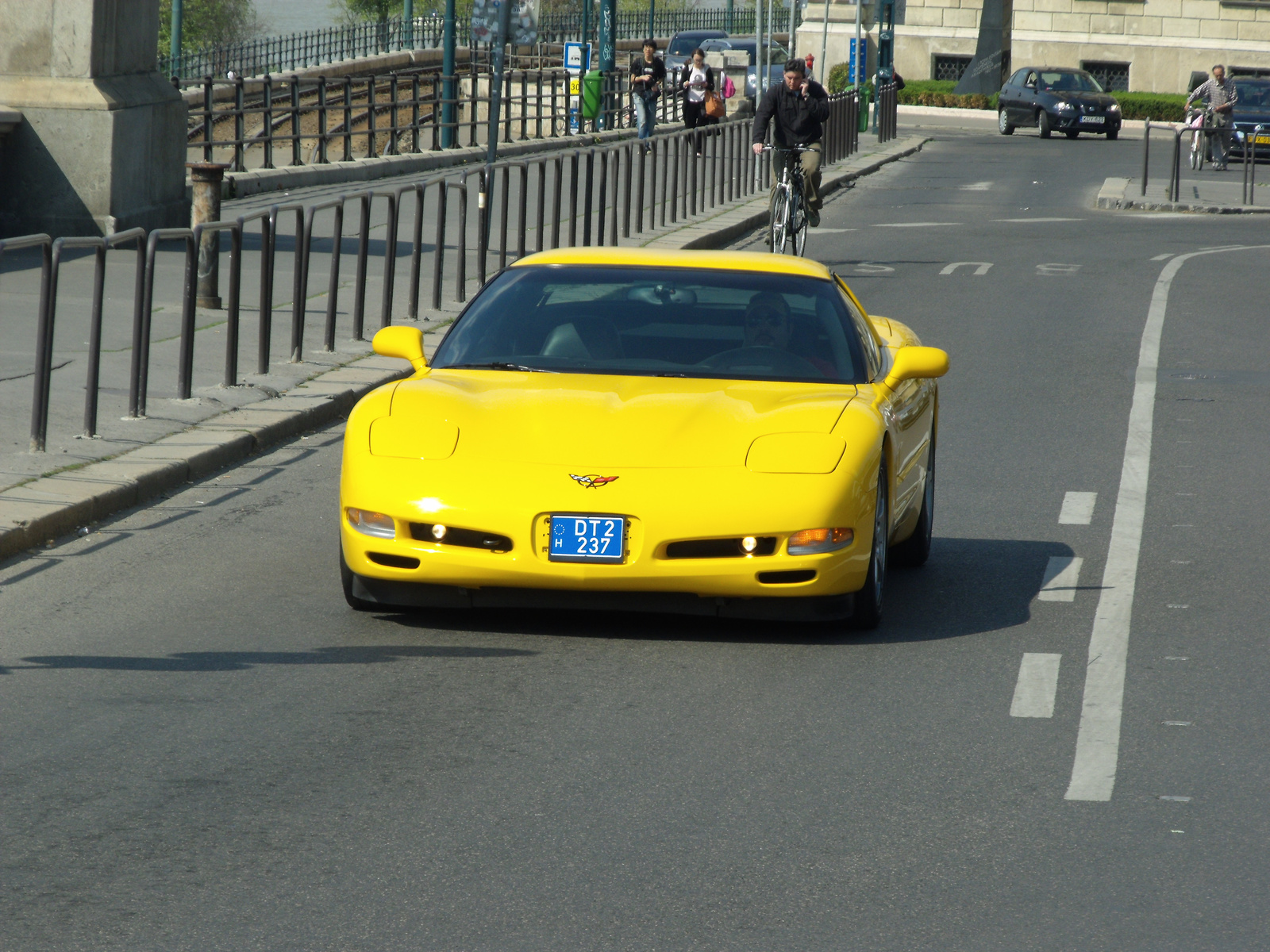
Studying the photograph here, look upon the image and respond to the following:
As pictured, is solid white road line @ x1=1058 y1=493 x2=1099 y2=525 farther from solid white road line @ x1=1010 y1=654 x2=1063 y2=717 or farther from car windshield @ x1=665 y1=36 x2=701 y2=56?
car windshield @ x1=665 y1=36 x2=701 y2=56

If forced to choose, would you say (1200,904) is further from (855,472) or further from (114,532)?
(114,532)

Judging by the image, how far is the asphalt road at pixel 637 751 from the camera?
14.2ft

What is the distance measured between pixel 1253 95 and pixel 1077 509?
1509 inches

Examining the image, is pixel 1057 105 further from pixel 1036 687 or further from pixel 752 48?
pixel 1036 687

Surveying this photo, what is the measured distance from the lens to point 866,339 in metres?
8.01

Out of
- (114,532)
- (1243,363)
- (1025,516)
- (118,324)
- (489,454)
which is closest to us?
(489,454)

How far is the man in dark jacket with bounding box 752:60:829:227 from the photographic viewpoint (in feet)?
69.2

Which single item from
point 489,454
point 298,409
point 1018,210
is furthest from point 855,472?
point 1018,210

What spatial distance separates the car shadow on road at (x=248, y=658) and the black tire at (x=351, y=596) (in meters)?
0.42

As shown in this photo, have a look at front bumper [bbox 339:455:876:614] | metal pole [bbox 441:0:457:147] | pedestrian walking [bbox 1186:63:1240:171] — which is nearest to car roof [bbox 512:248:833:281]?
front bumper [bbox 339:455:876:614]

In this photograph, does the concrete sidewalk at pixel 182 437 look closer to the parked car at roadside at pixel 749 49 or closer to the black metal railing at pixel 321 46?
the black metal railing at pixel 321 46

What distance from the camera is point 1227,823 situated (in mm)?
5000

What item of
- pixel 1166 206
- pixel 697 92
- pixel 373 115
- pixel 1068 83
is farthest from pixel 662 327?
pixel 1068 83

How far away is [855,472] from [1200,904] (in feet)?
8.59
